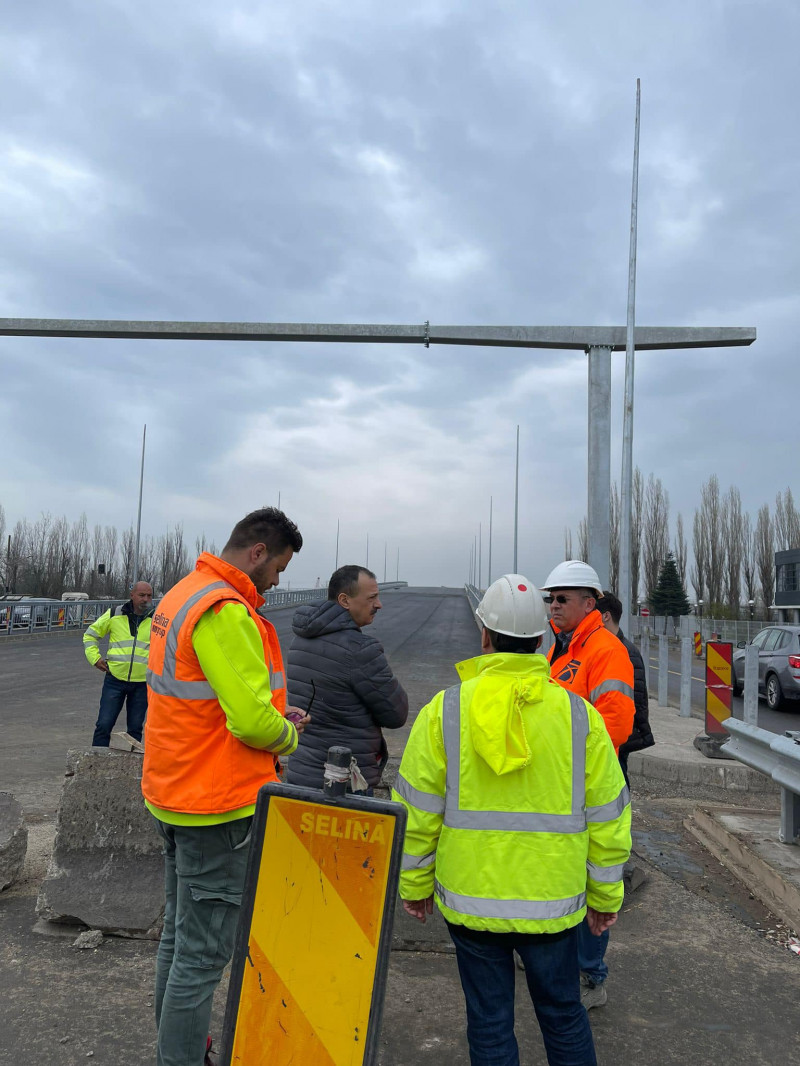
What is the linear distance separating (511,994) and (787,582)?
204 feet

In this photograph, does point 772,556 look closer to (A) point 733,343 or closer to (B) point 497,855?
(A) point 733,343

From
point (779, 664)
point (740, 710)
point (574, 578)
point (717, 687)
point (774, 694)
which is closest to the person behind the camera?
point (574, 578)

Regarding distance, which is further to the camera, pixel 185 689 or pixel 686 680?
pixel 686 680

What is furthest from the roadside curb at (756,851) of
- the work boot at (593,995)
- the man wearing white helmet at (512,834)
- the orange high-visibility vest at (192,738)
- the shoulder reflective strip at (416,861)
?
the orange high-visibility vest at (192,738)

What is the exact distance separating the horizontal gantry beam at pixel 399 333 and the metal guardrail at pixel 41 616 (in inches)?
585

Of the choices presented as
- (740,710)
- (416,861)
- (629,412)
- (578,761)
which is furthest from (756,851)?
(740,710)

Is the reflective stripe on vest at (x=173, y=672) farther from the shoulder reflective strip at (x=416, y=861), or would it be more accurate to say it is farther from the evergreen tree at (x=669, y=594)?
the evergreen tree at (x=669, y=594)

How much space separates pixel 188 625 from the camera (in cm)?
283

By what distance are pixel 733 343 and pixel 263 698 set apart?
10485 mm

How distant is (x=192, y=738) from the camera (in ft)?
9.39

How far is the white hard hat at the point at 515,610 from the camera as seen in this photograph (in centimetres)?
272

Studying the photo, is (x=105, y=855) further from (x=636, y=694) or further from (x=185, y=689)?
(x=636, y=694)

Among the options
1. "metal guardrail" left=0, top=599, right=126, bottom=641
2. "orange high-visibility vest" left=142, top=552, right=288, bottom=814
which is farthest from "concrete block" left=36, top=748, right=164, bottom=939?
"metal guardrail" left=0, top=599, right=126, bottom=641

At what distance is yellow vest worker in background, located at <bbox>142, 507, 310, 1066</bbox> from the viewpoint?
280 cm
